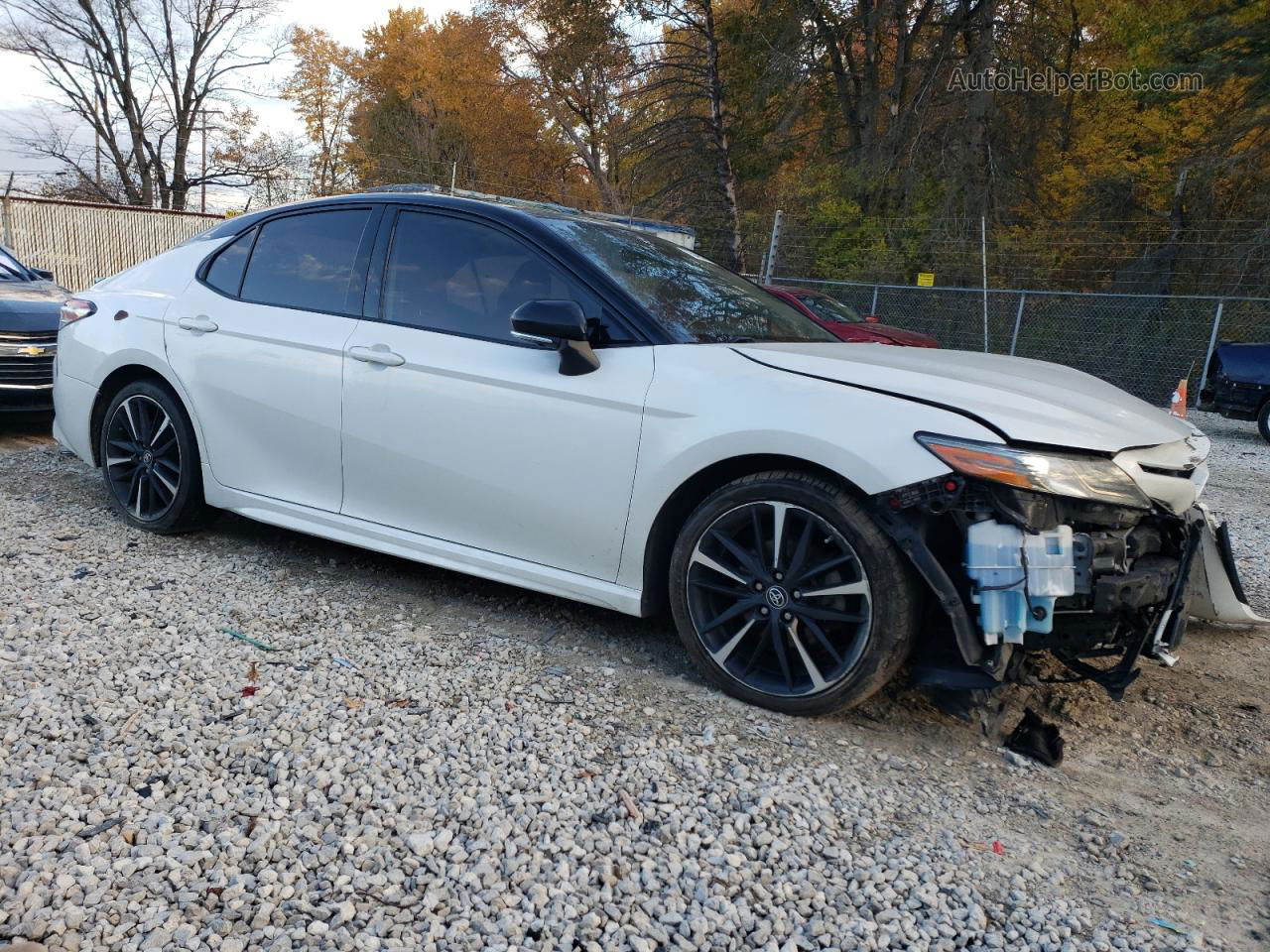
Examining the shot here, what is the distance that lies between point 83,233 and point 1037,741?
2205 cm

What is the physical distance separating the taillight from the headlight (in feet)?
→ 13.8

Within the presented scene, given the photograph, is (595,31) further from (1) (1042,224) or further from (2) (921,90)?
(1) (1042,224)

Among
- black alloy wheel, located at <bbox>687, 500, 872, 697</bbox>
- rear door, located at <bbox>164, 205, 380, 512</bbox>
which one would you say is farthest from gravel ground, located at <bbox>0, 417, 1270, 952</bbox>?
rear door, located at <bbox>164, 205, 380, 512</bbox>

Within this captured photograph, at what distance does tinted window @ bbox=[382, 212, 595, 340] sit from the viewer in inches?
142

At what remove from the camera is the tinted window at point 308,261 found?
408cm

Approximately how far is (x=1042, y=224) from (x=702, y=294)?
18042mm

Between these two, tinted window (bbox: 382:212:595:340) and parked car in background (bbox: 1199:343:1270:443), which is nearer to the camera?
tinted window (bbox: 382:212:595:340)

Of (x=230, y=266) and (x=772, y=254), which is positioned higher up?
(x=772, y=254)

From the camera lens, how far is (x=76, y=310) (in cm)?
495

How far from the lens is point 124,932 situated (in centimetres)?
196

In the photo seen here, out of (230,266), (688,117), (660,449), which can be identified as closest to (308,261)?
(230,266)

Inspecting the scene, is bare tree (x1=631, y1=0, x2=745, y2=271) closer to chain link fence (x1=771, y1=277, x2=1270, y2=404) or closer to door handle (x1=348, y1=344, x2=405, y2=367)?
chain link fence (x1=771, y1=277, x2=1270, y2=404)

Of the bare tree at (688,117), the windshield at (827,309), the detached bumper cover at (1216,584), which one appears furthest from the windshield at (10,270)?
the bare tree at (688,117)

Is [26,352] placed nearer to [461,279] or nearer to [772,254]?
[461,279]
